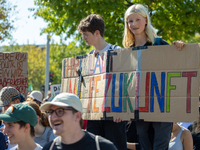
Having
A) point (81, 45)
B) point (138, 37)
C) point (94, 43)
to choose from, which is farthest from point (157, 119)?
point (81, 45)

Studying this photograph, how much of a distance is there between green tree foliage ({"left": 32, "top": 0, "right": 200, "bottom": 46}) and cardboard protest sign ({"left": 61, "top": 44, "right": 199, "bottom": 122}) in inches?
234

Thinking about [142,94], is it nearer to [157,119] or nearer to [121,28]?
[157,119]

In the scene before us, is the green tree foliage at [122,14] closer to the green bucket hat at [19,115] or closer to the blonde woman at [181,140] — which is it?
the blonde woman at [181,140]

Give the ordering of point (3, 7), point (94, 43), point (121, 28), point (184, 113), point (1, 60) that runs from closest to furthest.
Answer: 1. point (184, 113)
2. point (94, 43)
3. point (1, 60)
4. point (121, 28)
5. point (3, 7)

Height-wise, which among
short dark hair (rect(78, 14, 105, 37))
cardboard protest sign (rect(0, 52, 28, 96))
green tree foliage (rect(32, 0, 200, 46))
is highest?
green tree foliage (rect(32, 0, 200, 46))

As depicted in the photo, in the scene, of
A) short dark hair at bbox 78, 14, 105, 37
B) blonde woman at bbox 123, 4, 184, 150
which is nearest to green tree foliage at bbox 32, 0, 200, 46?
short dark hair at bbox 78, 14, 105, 37

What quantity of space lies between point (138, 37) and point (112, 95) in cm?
82

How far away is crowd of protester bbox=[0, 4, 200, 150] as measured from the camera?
2.83 m

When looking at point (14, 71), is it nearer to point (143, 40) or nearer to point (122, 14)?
point (143, 40)

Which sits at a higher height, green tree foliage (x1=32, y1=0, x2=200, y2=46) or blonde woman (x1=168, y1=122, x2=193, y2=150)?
green tree foliage (x1=32, y1=0, x2=200, y2=46)

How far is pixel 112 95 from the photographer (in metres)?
4.10

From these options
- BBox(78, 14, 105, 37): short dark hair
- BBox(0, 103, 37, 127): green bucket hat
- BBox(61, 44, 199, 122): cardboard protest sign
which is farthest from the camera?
BBox(78, 14, 105, 37): short dark hair

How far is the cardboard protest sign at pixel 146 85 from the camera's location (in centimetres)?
371

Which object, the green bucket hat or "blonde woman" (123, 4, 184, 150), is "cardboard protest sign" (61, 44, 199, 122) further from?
the green bucket hat
